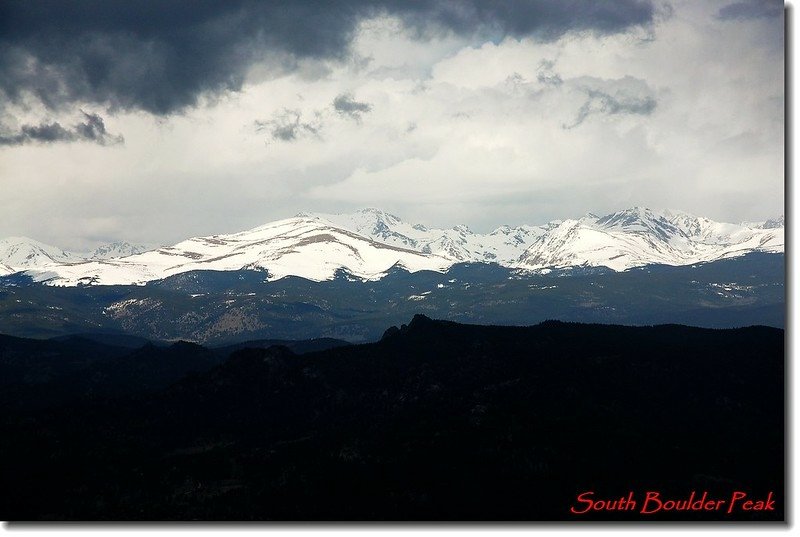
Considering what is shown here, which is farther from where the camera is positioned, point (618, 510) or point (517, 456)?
point (517, 456)

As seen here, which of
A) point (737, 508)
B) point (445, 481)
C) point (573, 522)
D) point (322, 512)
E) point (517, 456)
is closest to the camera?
point (573, 522)

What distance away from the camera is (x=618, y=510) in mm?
114938

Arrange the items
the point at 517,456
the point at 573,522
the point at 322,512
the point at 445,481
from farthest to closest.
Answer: the point at 517,456 → the point at 445,481 → the point at 322,512 → the point at 573,522

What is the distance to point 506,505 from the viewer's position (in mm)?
160500

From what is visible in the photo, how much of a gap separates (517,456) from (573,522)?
85.6 meters

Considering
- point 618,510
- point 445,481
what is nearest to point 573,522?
point 618,510

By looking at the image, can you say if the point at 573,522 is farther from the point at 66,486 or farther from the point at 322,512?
the point at 66,486

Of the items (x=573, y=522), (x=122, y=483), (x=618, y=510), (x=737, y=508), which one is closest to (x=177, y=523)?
(x=573, y=522)

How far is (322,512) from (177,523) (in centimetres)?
5753

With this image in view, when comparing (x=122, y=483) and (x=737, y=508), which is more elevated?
(x=737, y=508)

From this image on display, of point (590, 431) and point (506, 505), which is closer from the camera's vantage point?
point (506, 505)

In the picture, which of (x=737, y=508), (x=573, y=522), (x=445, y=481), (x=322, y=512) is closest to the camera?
(x=573, y=522)

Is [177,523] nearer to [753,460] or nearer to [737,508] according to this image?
[737,508]

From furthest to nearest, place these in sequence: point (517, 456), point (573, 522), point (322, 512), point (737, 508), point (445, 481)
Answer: point (517, 456), point (445, 481), point (322, 512), point (737, 508), point (573, 522)
